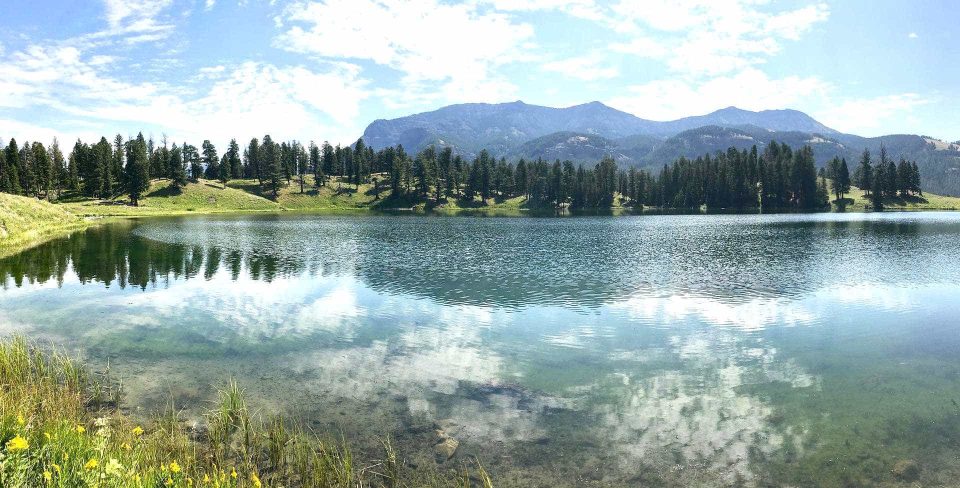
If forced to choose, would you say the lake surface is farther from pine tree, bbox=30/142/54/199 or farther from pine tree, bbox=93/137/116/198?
pine tree, bbox=93/137/116/198

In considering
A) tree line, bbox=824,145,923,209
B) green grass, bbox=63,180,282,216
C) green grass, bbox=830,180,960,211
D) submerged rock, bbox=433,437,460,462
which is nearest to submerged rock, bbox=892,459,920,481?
submerged rock, bbox=433,437,460,462

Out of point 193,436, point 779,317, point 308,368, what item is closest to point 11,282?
point 308,368

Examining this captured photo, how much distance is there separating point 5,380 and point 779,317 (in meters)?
32.3

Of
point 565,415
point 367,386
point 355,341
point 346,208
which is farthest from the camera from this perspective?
point 346,208

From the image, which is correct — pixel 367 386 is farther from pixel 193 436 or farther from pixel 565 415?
pixel 565 415

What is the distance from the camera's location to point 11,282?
36.5 meters

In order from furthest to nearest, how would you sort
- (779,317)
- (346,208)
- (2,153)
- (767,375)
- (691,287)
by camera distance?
(346,208)
(2,153)
(691,287)
(779,317)
(767,375)

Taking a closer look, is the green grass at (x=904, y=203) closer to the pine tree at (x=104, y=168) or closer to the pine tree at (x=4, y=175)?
the pine tree at (x=104, y=168)

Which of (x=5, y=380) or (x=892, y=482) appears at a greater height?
(x=5, y=380)

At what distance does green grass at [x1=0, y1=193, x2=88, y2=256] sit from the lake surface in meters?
22.4

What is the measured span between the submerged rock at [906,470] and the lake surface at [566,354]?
0.09 m

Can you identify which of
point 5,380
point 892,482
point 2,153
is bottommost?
point 892,482

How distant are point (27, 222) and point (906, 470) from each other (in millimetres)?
98368

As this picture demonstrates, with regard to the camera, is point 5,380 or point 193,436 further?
point 5,380
